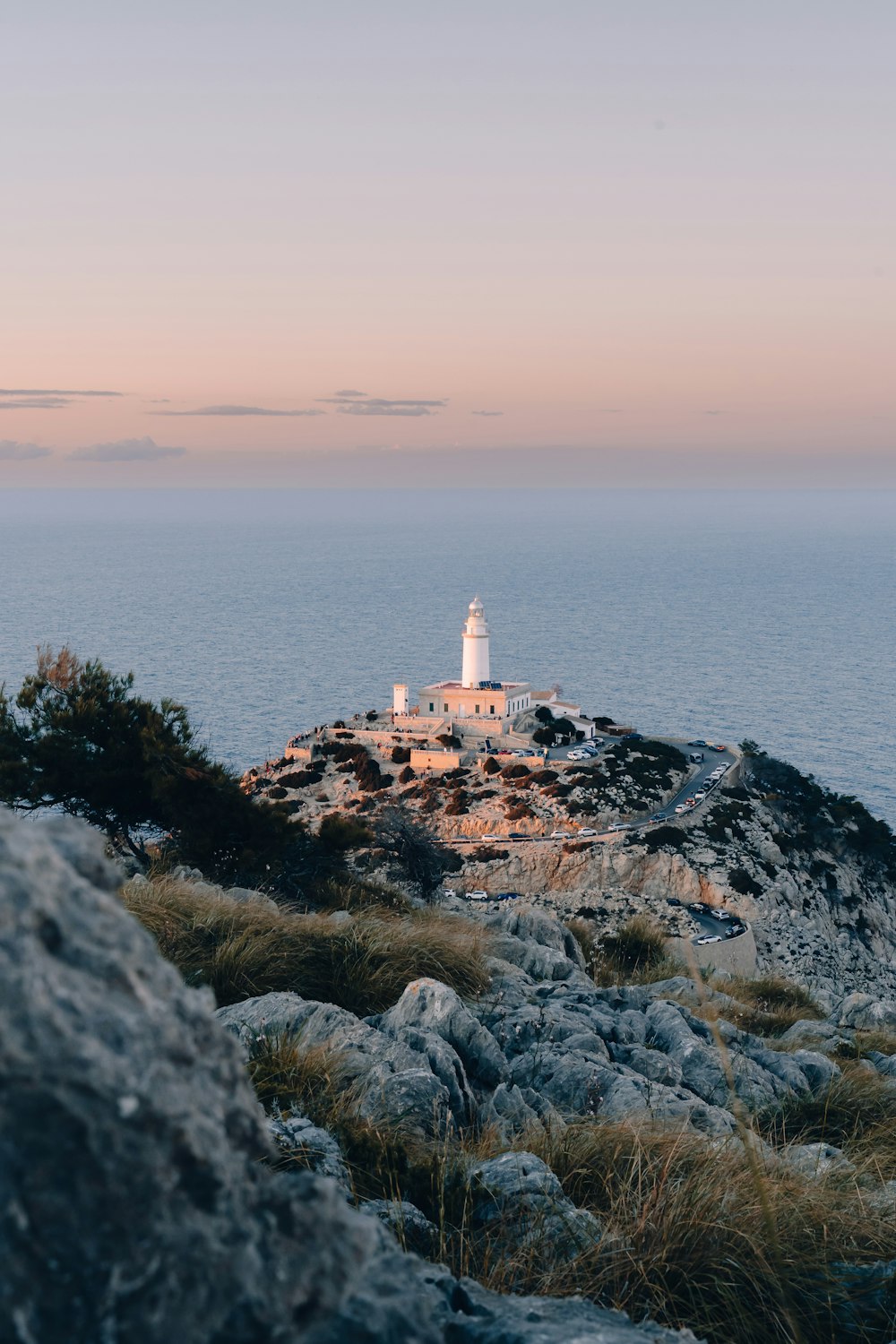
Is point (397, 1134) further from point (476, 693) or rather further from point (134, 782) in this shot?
point (476, 693)

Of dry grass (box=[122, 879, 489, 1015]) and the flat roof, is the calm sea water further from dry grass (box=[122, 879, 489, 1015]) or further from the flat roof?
dry grass (box=[122, 879, 489, 1015])

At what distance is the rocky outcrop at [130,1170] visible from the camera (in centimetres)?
139

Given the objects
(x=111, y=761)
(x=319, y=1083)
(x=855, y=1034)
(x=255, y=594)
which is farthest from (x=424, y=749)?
(x=255, y=594)

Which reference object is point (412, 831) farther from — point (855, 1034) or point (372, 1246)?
point (372, 1246)

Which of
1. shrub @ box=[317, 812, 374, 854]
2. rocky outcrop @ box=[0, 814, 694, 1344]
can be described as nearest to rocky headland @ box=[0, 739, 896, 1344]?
rocky outcrop @ box=[0, 814, 694, 1344]

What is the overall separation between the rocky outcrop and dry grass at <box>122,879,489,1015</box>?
5.16 meters

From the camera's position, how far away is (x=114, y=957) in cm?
155

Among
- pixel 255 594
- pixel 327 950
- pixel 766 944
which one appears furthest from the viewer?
pixel 255 594

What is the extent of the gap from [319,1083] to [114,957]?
145 inches

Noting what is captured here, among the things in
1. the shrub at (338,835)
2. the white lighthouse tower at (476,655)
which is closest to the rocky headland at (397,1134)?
the shrub at (338,835)

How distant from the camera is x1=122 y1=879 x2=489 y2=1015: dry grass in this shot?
7082mm

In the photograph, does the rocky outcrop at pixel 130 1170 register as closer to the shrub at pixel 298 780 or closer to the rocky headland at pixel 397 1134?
the rocky headland at pixel 397 1134

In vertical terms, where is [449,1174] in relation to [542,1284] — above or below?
below

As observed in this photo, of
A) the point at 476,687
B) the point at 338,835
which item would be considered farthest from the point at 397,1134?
the point at 476,687
